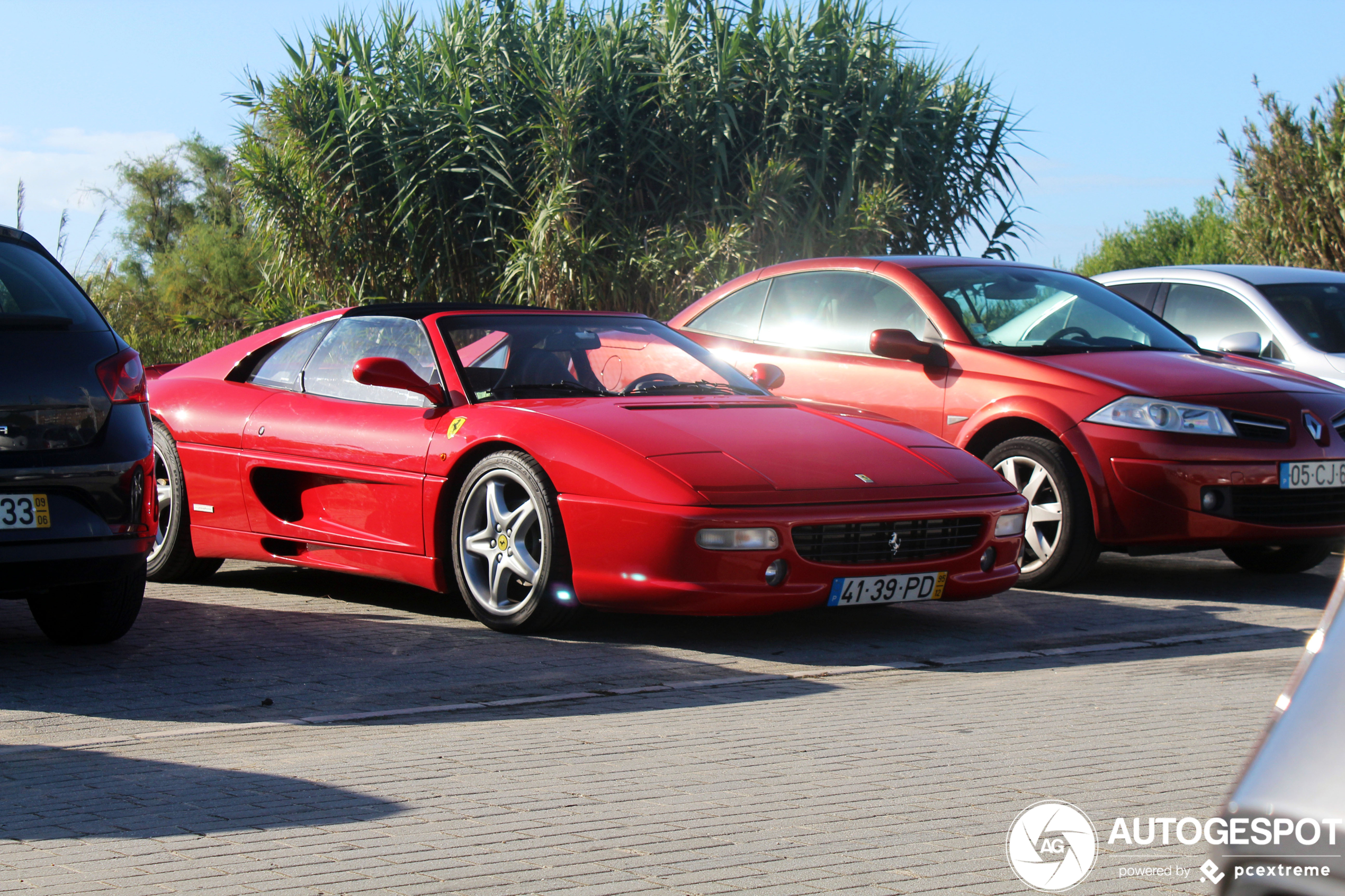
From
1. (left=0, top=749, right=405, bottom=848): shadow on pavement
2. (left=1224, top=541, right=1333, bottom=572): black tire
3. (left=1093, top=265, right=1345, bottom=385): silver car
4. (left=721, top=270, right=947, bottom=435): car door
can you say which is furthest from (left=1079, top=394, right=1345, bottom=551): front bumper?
(left=0, top=749, right=405, bottom=848): shadow on pavement

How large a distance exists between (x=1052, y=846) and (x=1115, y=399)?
4240mm

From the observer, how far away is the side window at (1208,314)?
977 centimetres

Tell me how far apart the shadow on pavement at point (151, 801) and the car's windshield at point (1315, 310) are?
7.35 meters

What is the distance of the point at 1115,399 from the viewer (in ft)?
24.2

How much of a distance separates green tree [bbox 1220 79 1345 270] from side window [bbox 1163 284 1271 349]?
1218 cm

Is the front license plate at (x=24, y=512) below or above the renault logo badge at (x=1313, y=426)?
below

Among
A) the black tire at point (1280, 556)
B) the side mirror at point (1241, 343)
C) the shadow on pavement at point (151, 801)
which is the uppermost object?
the side mirror at point (1241, 343)

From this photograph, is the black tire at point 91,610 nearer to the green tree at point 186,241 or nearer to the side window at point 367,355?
the side window at point 367,355

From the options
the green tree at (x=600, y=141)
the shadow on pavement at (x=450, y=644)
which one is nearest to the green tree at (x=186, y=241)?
the green tree at (x=600, y=141)

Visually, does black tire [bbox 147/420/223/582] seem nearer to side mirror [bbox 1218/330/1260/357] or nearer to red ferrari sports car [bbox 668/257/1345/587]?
red ferrari sports car [bbox 668/257/1345/587]

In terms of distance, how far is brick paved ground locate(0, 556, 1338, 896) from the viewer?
3.33m

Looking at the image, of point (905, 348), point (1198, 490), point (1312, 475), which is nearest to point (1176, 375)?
point (1198, 490)

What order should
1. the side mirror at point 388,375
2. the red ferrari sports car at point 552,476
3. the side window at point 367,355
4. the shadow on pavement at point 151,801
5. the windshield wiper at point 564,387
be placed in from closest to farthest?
1. the shadow on pavement at point 151,801
2. the red ferrari sports car at point 552,476
3. the side mirror at point 388,375
4. the windshield wiper at point 564,387
5. the side window at point 367,355

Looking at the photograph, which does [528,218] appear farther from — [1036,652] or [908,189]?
[1036,652]
